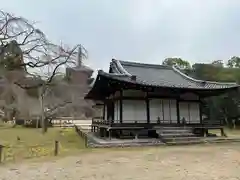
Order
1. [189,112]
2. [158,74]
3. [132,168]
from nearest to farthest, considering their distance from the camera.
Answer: [132,168] < [189,112] < [158,74]

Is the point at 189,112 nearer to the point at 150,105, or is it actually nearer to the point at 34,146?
the point at 150,105

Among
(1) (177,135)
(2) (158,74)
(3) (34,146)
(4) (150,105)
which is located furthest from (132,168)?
(2) (158,74)

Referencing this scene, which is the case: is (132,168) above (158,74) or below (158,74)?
below

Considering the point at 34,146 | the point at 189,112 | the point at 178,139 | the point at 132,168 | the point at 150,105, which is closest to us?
the point at 132,168

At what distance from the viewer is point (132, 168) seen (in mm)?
8852

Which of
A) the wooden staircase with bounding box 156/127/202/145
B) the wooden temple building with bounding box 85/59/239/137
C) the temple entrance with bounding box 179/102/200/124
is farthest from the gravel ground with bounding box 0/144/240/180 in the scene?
the temple entrance with bounding box 179/102/200/124

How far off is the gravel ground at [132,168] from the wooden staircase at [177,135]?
15.6 ft

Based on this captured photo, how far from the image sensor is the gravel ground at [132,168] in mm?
7672

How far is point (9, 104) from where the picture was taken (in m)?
36.2

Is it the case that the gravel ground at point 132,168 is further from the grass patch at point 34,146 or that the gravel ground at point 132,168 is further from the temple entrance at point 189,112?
the temple entrance at point 189,112

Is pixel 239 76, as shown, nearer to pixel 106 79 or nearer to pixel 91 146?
pixel 106 79

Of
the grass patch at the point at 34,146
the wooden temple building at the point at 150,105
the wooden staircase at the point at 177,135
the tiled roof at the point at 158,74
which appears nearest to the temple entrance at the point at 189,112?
the wooden temple building at the point at 150,105

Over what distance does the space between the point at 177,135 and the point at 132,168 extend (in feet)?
28.9

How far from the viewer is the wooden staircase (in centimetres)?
1620
